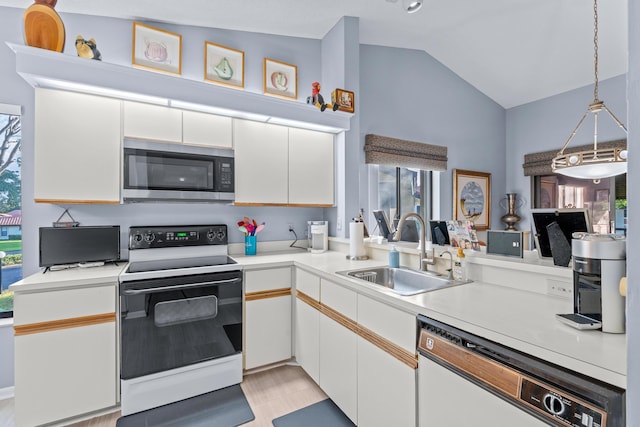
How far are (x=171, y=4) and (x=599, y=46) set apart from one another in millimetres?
4123

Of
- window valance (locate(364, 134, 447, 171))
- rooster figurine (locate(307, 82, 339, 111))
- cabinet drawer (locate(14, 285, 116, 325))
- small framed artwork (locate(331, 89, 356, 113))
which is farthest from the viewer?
window valance (locate(364, 134, 447, 171))

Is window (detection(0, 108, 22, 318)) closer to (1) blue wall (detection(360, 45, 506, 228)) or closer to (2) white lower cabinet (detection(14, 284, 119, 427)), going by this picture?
(2) white lower cabinet (detection(14, 284, 119, 427))

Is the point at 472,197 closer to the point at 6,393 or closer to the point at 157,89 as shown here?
the point at 157,89

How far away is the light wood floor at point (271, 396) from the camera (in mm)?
1816

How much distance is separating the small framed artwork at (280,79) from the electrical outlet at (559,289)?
8.25 feet

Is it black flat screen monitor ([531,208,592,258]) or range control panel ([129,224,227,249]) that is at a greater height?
black flat screen monitor ([531,208,592,258])

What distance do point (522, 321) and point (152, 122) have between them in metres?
2.46

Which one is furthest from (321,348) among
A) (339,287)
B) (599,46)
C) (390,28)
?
(599,46)

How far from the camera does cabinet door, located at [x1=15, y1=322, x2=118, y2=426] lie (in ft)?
5.41

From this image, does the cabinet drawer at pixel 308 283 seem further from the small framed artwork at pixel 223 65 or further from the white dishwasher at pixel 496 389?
the small framed artwork at pixel 223 65

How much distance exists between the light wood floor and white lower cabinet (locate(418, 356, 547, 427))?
1.03 m

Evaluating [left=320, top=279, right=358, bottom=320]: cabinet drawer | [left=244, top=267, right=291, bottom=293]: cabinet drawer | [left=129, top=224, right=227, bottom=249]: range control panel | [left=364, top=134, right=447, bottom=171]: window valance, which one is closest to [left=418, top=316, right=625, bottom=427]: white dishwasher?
[left=320, top=279, right=358, bottom=320]: cabinet drawer

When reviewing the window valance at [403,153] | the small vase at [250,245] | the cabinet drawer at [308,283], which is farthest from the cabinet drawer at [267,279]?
the window valance at [403,153]

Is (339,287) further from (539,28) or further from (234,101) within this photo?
(539,28)
